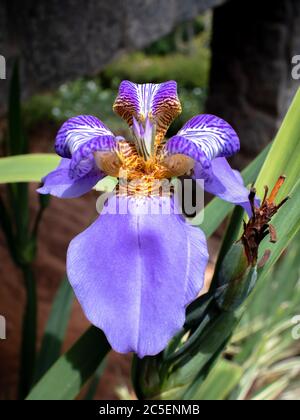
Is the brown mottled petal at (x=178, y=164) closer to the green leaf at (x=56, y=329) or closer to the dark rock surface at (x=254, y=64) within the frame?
the green leaf at (x=56, y=329)

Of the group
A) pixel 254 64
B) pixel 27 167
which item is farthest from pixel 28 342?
pixel 254 64

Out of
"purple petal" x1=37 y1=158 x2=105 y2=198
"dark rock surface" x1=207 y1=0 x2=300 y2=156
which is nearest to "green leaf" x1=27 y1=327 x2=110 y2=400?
"purple petal" x1=37 y1=158 x2=105 y2=198

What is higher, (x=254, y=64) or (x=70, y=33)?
(x=70, y=33)

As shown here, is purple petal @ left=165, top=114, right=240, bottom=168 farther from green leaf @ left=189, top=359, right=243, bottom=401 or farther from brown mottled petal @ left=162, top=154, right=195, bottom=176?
green leaf @ left=189, top=359, right=243, bottom=401

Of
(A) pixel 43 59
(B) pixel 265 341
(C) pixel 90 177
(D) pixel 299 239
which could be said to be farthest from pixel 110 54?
(C) pixel 90 177

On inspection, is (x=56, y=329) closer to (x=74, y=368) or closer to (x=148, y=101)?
(x=74, y=368)

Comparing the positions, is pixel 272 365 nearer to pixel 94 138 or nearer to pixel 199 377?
pixel 199 377

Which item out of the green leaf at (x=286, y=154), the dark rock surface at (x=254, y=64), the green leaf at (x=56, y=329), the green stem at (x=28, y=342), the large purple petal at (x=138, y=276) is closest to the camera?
the large purple petal at (x=138, y=276)

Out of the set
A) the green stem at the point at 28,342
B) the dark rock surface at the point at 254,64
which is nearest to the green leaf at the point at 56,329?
the green stem at the point at 28,342
